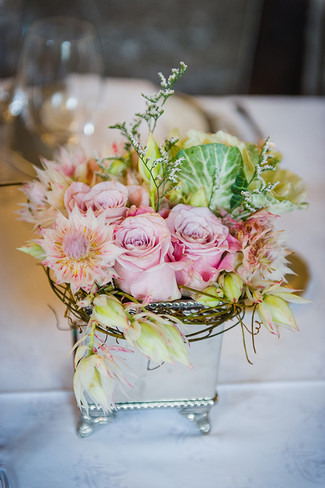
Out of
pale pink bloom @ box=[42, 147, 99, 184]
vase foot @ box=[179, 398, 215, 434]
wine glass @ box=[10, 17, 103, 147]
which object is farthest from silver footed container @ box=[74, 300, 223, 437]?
wine glass @ box=[10, 17, 103, 147]

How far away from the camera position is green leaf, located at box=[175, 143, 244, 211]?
1.88 feet

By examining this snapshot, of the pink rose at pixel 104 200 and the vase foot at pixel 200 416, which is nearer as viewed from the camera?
the pink rose at pixel 104 200

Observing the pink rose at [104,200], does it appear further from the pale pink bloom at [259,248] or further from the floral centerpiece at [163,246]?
the pale pink bloom at [259,248]

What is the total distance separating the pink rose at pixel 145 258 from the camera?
1.68 ft

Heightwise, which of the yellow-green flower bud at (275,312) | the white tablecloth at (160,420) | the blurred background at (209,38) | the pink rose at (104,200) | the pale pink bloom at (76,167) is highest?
the blurred background at (209,38)

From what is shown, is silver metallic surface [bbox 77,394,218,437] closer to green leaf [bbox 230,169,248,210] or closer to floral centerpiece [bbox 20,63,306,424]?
floral centerpiece [bbox 20,63,306,424]

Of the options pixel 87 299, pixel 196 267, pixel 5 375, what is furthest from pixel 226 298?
pixel 5 375

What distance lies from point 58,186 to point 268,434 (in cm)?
42

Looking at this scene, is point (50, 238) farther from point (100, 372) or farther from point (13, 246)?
point (13, 246)

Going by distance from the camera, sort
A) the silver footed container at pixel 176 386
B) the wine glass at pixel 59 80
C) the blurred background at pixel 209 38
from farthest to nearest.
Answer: the blurred background at pixel 209 38, the wine glass at pixel 59 80, the silver footed container at pixel 176 386

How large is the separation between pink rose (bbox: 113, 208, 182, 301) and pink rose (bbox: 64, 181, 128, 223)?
23mm

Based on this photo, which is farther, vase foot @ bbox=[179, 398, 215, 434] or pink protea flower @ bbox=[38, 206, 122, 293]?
vase foot @ bbox=[179, 398, 215, 434]

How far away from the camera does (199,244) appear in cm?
54

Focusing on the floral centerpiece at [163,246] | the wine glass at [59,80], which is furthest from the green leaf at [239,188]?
the wine glass at [59,80]
